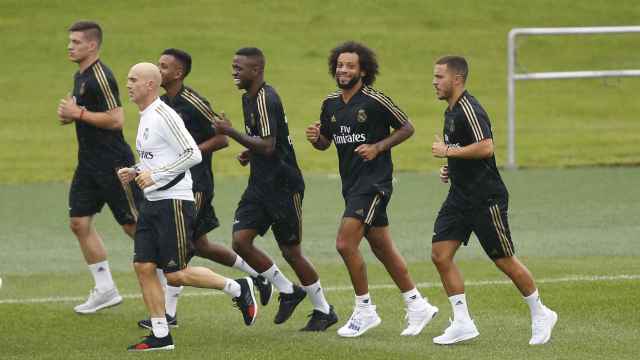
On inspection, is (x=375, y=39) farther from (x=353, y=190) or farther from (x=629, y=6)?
(x=353, y=190)

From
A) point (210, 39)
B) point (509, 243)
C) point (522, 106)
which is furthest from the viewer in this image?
point (210, 39)

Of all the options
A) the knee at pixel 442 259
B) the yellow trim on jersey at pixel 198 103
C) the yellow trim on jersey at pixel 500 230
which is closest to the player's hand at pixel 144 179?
the yellow trim on jersey at pixel 198 103

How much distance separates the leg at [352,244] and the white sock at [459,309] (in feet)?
2.69

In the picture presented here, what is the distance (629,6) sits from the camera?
1441 inches

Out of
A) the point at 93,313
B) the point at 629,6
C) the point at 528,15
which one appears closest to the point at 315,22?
the point at 528,15

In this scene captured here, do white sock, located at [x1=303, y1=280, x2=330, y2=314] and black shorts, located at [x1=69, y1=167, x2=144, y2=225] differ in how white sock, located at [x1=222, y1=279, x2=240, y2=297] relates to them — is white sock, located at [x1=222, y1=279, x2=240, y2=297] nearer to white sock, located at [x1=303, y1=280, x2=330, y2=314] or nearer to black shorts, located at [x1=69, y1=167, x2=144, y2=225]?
white sock, located at [x1=303, y1=280, x2=330, y2=314]

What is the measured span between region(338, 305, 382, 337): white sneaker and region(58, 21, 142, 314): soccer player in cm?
228

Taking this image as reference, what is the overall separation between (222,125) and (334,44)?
2333 centimetres

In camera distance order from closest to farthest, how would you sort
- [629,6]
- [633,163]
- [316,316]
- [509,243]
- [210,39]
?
[509,243] < [316,316] < [633,163] < [210,39] < [629,6]

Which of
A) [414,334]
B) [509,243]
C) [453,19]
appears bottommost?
[414,334]

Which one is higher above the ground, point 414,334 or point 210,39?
point 210,39

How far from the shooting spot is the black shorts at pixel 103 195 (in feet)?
39.4

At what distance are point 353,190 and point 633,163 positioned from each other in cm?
1250

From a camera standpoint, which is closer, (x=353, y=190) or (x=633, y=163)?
(x=353, y=190)
